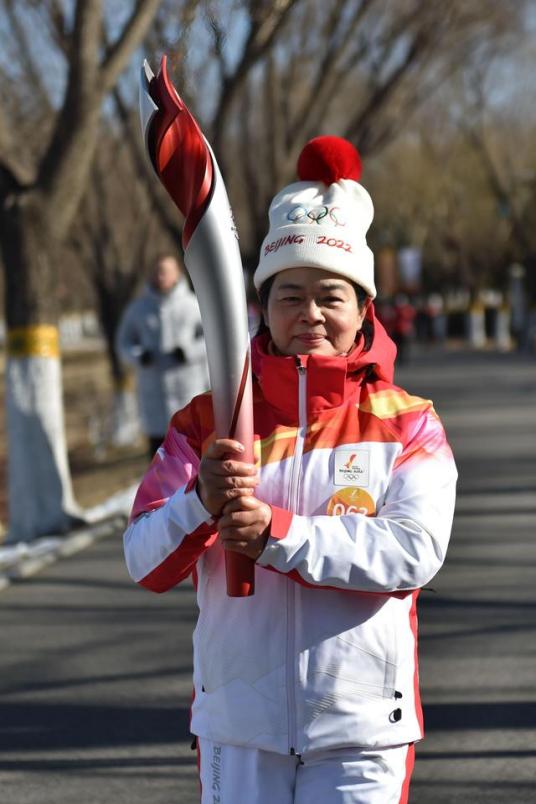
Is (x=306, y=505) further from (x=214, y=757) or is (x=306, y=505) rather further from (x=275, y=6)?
(x=275, y=6)

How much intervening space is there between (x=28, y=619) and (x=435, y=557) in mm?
5122

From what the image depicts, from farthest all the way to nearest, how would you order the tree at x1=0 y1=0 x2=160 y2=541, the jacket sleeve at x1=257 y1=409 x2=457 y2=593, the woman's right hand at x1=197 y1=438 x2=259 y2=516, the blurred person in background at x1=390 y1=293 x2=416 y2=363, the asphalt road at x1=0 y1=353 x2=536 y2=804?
the blurred person in background at x1=390 y1=293 x2=416 y2=363, the tree at x1=0 y1=0 x2=160 y2=541, the asphalt road at x1=0 y1=353 x2=536 y2=804, the jacket sleeve at x1=257 y1=409 x2=457 y2=593, the woman's right hand at x1=197 y1=438 x2=259 y2=516

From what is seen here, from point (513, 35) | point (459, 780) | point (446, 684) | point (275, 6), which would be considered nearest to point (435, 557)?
point (459, 780)

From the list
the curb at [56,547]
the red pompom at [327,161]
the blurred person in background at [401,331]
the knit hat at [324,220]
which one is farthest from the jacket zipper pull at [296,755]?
the blurred person in background at [401,331]

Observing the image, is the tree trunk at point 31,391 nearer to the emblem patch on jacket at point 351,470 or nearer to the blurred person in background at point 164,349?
the blurred person in background at point 164,349

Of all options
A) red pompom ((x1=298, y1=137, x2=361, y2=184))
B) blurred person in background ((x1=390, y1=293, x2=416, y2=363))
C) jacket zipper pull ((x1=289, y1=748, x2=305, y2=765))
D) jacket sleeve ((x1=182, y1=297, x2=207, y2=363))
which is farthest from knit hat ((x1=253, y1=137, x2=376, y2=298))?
blurred person in background ((x1=390, y1=293, x2=416, y2=363))

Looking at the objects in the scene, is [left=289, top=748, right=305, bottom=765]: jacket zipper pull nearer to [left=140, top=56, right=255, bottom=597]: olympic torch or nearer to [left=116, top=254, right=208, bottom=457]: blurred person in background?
[left=140, top=56, right=255, bottom=597]: olympic torch

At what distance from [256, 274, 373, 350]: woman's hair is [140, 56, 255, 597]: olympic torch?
1.52ft

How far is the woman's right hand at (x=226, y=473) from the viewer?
2.26 m

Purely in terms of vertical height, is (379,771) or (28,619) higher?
(379,771)

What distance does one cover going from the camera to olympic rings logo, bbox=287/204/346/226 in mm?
2633

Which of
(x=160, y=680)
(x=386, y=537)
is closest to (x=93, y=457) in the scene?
(x=160, y=680)

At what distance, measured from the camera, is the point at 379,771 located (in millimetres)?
2484

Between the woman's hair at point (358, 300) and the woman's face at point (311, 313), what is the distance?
4cm
